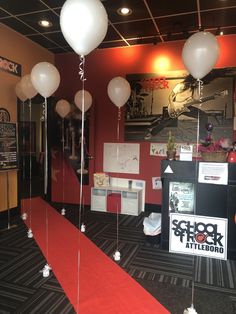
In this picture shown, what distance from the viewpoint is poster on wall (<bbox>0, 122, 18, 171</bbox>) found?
373 centimetres

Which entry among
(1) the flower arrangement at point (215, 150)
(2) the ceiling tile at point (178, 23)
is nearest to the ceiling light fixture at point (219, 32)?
(2) the ceiling tile at point (178, 23)

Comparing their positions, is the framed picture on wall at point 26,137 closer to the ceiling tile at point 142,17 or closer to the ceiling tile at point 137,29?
the ceiling tile at point 142,17

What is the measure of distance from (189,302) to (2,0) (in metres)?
3.95

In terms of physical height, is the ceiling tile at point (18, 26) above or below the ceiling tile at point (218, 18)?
above

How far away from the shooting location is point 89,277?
7.78ft

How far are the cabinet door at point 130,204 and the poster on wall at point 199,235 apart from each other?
1.56m

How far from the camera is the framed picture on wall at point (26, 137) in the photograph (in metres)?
4.48

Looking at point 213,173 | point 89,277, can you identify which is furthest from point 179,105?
point 89,277

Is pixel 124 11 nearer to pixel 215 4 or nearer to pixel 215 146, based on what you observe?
pixel 215 4

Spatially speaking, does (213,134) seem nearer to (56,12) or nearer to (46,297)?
(56,12)

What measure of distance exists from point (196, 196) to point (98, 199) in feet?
7.32

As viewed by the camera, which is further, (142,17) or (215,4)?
(142,17)

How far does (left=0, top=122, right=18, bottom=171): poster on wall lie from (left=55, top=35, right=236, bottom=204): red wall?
151 centimetres

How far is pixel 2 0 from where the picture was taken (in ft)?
10.7
